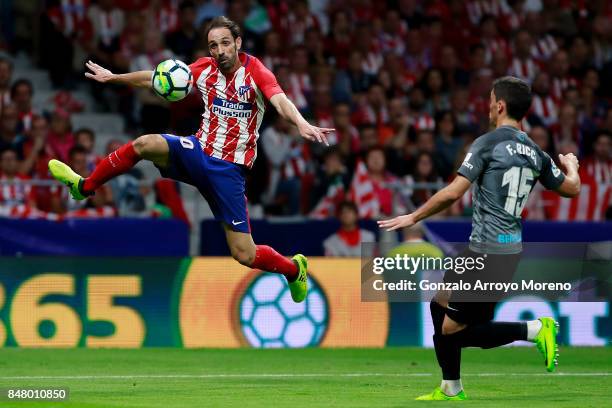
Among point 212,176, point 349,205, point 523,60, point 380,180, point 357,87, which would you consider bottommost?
point 349,205

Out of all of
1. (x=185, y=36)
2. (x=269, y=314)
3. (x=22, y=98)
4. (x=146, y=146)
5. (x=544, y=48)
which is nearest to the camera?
(x=146, y=146)

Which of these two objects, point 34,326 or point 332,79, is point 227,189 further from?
point 332,79

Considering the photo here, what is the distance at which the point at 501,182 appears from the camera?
28.5ft

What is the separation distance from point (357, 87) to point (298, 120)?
378 inches

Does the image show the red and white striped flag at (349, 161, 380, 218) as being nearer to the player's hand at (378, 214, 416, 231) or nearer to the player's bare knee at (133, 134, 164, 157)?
the player's bare knee at (133, 134, 164, 157)

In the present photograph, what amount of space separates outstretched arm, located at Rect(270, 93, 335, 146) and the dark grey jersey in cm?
116

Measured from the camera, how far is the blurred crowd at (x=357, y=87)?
1630cm

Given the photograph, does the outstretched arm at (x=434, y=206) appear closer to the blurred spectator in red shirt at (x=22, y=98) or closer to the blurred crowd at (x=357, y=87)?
Result: the blurred crowd at (x=357, y=87)

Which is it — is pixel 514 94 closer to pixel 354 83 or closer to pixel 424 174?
pixel 424 174

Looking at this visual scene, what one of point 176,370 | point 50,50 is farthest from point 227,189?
point 50,50

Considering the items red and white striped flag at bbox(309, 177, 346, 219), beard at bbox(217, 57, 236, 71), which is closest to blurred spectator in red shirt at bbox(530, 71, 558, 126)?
red and white striped flag at bbox(309, 177, 346, 219)

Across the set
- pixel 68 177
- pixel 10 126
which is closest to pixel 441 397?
pixel 68 177

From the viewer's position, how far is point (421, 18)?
69.5 ft

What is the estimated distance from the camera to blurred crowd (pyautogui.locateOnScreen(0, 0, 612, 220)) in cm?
1630
